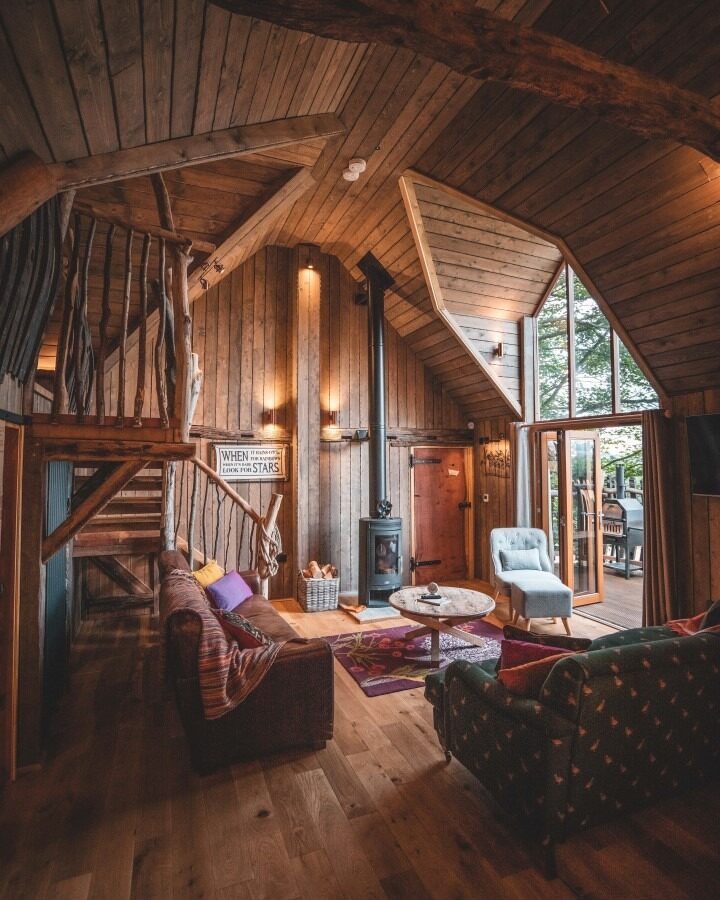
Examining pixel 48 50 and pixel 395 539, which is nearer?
pixel 48 50

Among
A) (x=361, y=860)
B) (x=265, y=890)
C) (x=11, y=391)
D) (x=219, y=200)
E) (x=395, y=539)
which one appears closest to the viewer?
(x=265, y=890)

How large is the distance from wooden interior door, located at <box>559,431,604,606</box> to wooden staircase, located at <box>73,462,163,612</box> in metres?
4.39

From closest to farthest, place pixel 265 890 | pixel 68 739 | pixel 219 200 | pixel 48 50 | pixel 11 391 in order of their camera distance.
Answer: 1. pixel 48 50
2. pixel 265 890
3. pixel 11 391
4. pixel 68 739
5. pixel 219 200

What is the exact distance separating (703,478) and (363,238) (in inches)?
163

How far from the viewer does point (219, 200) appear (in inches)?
151

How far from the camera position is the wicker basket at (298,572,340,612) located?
5.38 m

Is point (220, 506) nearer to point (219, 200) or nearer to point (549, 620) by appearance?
point (219, 200)

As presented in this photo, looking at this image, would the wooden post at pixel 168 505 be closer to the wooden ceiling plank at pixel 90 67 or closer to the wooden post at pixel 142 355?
the wooden post at pixel 142 355

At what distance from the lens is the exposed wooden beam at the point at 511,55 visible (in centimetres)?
155

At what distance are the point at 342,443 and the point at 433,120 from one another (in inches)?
141

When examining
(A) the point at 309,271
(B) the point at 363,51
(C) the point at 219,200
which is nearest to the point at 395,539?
(A) the point at 309,271

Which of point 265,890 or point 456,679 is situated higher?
point 456,679

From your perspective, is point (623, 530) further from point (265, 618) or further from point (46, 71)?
point (46, 71)

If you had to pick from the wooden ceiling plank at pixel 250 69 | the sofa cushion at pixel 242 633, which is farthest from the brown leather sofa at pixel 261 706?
the wooden ceiling plank at pixel 250 69
